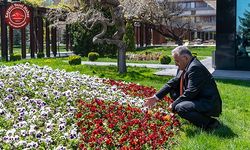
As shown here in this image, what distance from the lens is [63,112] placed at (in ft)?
17.6


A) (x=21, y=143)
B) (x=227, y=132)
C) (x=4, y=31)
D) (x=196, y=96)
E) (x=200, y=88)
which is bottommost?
(x=227, y=132)

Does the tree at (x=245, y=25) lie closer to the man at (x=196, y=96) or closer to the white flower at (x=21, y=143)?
the man at (x=196, y=96)

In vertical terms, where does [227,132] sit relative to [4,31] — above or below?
below

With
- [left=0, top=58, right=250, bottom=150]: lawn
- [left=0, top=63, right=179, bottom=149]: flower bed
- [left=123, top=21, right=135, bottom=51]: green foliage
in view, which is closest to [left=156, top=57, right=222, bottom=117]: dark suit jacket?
[left=0, top=58, right=250, bottom=150]: lawn

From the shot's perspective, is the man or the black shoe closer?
the man

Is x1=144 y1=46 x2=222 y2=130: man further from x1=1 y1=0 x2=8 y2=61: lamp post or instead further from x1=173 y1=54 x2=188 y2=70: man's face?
x1=1 y1=0 x2=8 y2=61: lamp post

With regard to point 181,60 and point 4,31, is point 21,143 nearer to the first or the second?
point 181,60

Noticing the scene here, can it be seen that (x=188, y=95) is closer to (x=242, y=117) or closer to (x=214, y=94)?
(x=214, y=94)

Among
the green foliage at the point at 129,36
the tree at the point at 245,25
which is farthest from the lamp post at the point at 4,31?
the tree at the point at 245,25

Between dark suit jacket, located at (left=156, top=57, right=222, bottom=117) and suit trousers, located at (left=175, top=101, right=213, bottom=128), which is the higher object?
dark suit jacket, located at (left=156, top=57, right=222, bottom=117)

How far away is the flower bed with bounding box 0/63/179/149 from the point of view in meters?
4.17

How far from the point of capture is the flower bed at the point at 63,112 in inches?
164

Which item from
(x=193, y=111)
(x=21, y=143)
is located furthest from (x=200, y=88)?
(x=21, y=143)

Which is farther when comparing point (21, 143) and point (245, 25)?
point (245, 25)
